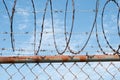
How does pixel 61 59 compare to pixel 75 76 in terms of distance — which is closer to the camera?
pixel 61 59

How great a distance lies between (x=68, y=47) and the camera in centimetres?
444

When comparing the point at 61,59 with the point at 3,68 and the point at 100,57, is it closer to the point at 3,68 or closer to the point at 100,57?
the point at 100,57

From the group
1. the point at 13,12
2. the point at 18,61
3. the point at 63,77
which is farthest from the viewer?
the point at 13,12

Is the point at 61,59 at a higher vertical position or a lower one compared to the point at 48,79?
higher

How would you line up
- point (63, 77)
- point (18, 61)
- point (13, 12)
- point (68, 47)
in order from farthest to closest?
point (13, 12), point (68, 47), point (63, 77), point (18, 61)

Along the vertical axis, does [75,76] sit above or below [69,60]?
below

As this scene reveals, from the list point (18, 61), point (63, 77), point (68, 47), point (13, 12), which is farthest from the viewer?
point (13, 12)

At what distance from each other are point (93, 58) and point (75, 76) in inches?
14.1

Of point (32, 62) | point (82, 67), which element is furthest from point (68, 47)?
point (32, 62)

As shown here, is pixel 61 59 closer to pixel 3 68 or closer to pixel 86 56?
pixel 86 56

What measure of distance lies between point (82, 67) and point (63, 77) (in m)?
0.25

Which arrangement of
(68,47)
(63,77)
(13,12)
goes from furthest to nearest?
1. (13,12)
2. (68,47)
3. (63,77)

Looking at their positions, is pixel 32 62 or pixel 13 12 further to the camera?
pixel 13 12

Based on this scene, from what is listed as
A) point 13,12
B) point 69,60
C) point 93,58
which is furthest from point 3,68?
point 13,12
